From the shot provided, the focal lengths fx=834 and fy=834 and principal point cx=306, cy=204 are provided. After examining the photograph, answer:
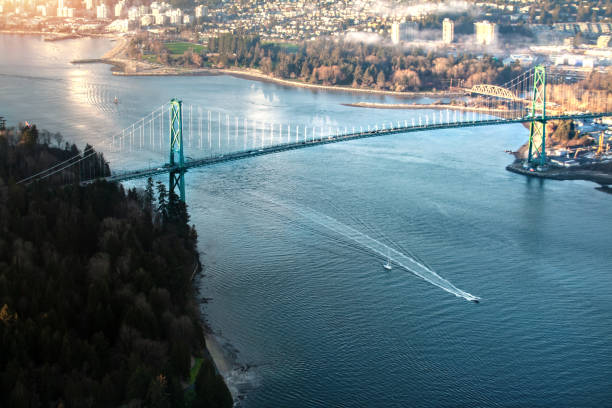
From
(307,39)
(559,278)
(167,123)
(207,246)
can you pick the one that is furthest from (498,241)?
(307,39)

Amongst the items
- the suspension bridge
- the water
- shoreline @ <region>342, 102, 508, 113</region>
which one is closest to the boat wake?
the water

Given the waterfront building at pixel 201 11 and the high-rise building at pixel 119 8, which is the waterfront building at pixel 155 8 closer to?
the high-rise building at pixel 119 8

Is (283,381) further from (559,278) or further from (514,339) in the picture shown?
(559,278)

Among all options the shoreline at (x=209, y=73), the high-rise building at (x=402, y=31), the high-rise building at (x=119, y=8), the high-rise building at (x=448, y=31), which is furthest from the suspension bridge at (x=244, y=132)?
the high-rise building at (x=119, y=8)

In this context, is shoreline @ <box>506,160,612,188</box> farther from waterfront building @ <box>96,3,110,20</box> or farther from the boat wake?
waterfront building @ <box>96,3,110,20</box>

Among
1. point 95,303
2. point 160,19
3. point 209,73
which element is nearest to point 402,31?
point 209,73

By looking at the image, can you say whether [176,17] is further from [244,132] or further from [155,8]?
[244,132]
